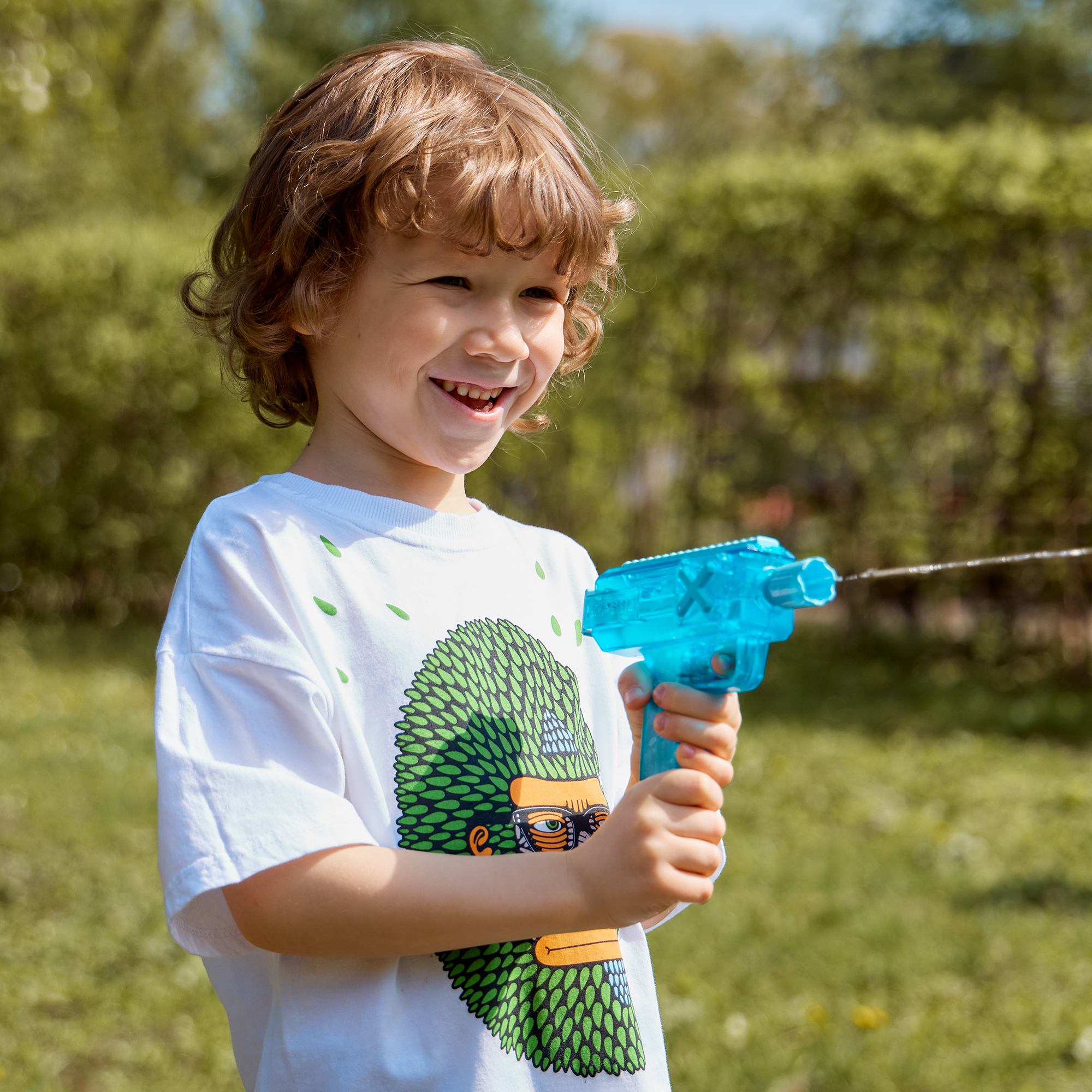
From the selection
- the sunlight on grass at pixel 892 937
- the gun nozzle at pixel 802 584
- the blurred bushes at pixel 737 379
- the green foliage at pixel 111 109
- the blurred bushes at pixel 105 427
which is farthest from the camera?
the blurred bushes at pixel 105 427

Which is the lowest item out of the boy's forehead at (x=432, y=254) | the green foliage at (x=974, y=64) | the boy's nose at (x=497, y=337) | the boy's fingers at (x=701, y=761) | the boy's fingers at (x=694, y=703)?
the boy's fingers at (x=701, y=761)

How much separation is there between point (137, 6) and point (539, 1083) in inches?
598

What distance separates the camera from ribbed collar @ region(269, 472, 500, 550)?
1292mm

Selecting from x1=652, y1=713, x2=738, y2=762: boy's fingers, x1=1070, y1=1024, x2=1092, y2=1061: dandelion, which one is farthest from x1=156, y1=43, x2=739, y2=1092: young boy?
x1=1070, y1=1024, x2=1092, y2=1061: dandelion

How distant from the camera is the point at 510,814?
49.2 inches

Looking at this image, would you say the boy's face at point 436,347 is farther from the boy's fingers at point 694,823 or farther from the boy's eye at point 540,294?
the boy's fingers at point 694,823

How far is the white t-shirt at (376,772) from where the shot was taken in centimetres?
110

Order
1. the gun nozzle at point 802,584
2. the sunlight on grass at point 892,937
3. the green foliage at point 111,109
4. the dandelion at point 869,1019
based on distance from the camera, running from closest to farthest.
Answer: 1. the gun nozzle at point 802,584
2. the sunlight on grass at point 892,937
3. the dandelion at point 869,1019
4. the green foliage at point 111,109

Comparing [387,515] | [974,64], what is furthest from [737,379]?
[974,64]

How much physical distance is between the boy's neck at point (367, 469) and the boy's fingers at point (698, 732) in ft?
1.31

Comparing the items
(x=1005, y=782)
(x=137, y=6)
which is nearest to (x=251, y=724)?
(x=1005, y=782)

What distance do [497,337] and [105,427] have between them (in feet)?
28.1

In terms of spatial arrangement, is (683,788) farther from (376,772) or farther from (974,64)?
(974,64)

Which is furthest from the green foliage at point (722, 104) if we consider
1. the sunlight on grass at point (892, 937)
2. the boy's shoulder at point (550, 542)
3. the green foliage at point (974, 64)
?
the boy's shoulder at point (550, 542)
